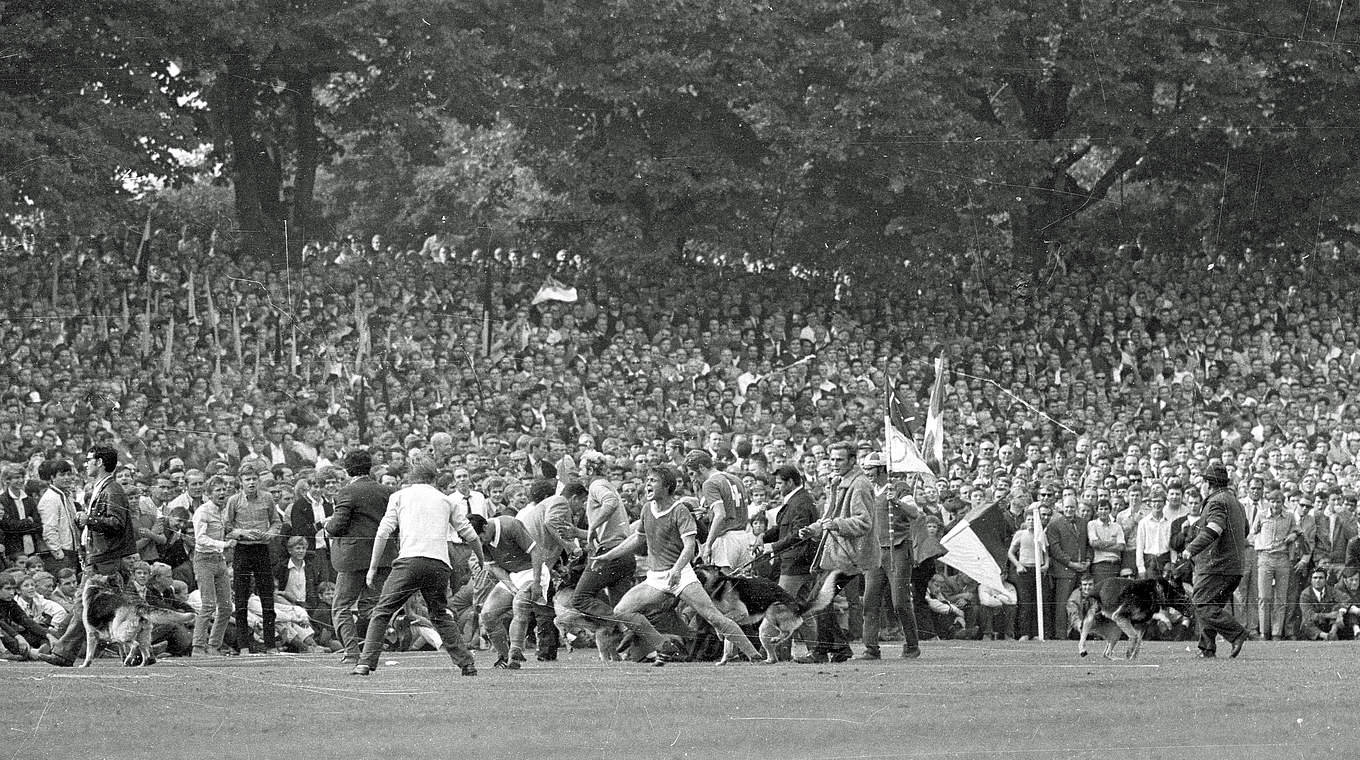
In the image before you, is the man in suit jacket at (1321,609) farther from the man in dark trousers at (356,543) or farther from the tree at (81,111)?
the tree at (81,111)

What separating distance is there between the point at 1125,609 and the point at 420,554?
237 inches

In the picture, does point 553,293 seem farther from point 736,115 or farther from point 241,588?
point 241,588

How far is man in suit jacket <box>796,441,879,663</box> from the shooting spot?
16.2m

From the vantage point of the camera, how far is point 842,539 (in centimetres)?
1628

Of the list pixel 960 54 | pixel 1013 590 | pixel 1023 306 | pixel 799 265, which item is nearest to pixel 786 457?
pixel 1013 590

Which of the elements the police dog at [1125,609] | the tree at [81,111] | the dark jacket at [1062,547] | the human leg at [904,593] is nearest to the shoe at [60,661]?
the human leg at [904,593]

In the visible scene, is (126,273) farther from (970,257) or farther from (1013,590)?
(970,257)

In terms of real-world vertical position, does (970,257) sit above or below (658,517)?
above

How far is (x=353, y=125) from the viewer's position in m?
37.8

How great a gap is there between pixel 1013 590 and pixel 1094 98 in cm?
2048

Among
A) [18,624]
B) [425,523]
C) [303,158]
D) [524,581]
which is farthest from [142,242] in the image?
[425,523]

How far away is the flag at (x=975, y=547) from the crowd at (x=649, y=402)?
58 centimetres

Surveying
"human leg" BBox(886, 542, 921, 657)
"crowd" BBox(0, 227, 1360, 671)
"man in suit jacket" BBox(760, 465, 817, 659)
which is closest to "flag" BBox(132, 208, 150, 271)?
"crowd" BBox(0, 227, 1360, 671)

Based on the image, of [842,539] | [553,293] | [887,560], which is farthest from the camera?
[553,293]
